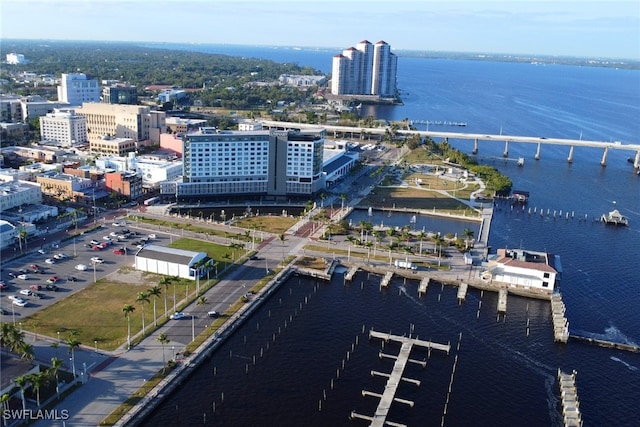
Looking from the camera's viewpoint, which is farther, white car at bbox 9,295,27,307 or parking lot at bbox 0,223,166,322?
parking lot at bbox 0,223,166,322

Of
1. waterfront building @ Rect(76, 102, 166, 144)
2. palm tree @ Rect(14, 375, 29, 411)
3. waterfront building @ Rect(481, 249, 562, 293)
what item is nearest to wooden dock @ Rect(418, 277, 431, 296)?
waterfront building @ Rect(481, 249, 562, 293)

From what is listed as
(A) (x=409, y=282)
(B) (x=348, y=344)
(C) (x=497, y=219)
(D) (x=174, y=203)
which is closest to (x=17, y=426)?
(B) (x=348, y=344)

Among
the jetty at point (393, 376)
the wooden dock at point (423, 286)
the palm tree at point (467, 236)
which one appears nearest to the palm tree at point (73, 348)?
the jetty at point (393, 376)

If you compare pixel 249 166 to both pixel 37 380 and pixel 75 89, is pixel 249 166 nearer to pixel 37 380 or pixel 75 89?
pixel 37 380

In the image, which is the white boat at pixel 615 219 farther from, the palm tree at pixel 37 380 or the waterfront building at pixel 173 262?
the palm tree at pixel 37 380

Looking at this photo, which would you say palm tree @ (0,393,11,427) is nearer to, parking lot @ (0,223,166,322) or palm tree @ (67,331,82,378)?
palm tree @ (67,331,82,378)

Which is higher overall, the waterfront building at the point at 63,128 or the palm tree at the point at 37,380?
the waterfront building at the point at 63,128
